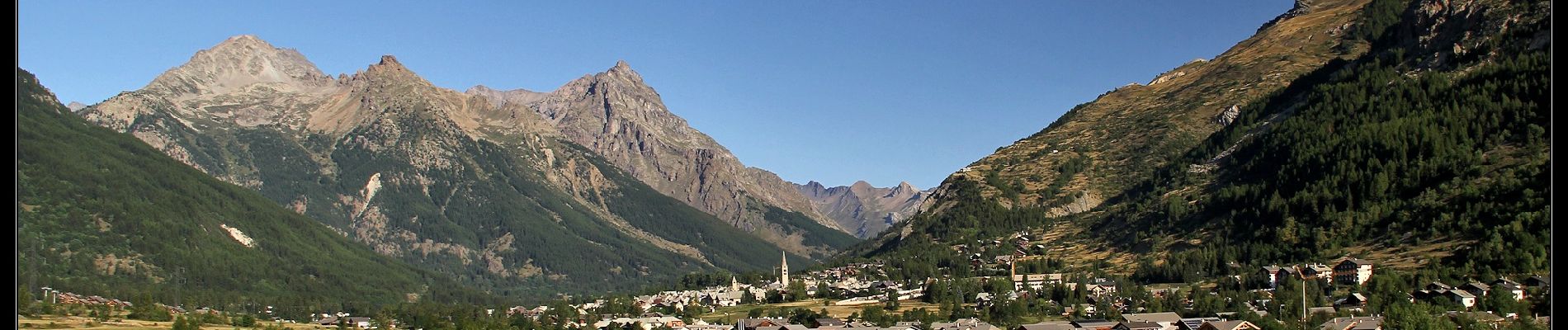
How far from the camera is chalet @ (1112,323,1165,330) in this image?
A: 3757 inches

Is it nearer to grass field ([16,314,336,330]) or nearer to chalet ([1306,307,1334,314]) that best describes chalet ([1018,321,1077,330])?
chalet ([1306,307,1334,314])

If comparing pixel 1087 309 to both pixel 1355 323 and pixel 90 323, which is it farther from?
pixel 90 323

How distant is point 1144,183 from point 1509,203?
3106 inches

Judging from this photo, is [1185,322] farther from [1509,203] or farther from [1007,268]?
[1007,268]

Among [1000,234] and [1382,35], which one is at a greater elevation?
[1382,35]

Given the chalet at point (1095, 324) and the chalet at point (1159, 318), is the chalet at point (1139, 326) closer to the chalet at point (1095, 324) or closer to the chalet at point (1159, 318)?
the chalet at point (1159, 318)

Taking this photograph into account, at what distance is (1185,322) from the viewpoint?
95.9 meters

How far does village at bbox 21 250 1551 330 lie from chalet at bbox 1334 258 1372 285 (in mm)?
118

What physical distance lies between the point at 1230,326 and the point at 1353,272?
2546 cm

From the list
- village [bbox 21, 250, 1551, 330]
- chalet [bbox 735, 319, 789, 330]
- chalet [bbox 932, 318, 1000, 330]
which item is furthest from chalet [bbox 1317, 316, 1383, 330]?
chalet [bbox 735, 319, 789, 330]

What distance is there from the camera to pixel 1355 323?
83.0 m

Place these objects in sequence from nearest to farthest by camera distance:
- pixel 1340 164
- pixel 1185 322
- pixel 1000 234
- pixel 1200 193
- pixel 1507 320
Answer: pixel 1507 320 → pixel 1185 322 → pixel 1340 164 → pixel 1200 193 → pixel 1000 234

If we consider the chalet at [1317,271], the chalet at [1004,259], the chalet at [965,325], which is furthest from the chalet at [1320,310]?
the chalet at [1004,259]

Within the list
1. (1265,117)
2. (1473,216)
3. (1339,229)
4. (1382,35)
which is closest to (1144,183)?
(1265,117)
